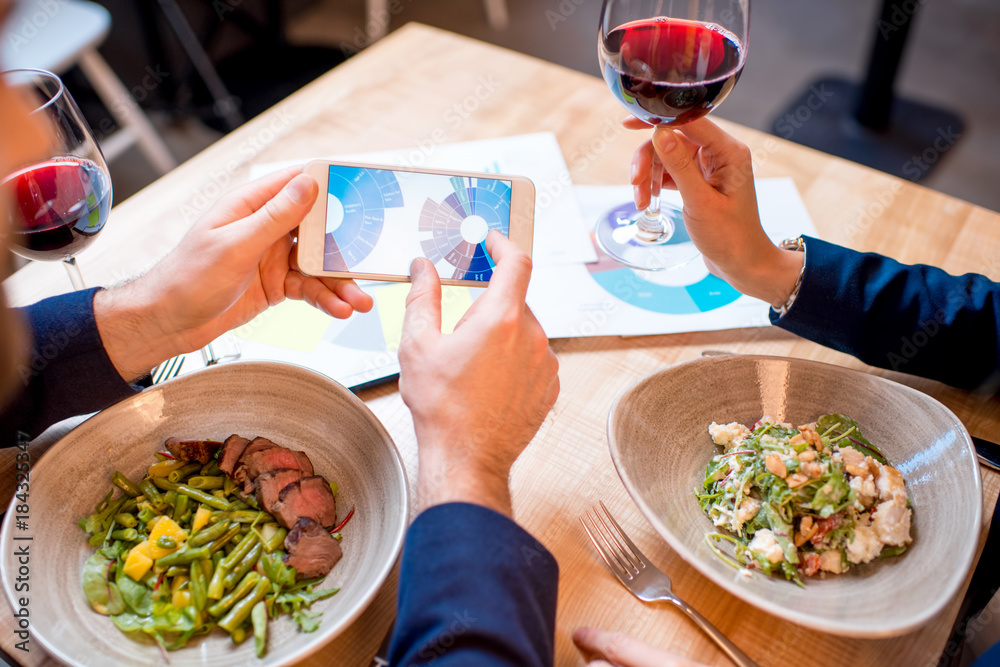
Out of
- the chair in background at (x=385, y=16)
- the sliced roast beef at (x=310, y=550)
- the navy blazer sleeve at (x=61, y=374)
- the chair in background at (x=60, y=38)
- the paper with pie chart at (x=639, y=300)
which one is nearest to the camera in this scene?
the sliced roast beef at (x=310, y=550)

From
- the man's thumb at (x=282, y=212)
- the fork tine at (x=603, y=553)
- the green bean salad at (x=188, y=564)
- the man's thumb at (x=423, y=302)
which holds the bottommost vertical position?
the fork tine at (x=603, y=553)

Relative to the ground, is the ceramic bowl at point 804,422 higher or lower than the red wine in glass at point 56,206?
lower

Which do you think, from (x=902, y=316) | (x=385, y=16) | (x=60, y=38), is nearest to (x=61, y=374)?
(x=902, y=316)

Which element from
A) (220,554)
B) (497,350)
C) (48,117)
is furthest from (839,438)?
(48,117)

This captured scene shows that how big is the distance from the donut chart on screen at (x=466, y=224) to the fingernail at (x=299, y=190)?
0.16 m

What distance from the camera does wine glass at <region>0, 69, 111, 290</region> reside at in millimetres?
864

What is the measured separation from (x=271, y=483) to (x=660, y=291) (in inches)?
26.8

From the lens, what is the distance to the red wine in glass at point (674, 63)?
3.00 feet

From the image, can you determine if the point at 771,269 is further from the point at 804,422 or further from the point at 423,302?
the point at 423,302

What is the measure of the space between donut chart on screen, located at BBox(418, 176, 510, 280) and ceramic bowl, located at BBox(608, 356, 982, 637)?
29cm

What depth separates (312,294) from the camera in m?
1.04

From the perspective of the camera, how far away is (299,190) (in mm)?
901

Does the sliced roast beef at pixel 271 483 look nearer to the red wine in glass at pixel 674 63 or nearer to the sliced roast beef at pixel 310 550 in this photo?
the sliced roast beef at pixel 310 550

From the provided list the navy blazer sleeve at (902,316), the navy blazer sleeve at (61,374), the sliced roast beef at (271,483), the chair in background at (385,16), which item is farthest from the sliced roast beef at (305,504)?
the chair in background at (385,16)
